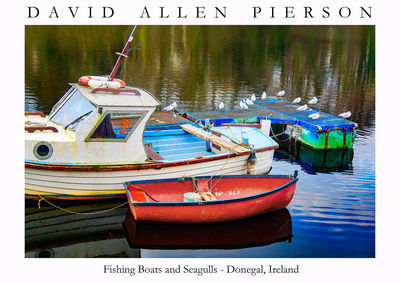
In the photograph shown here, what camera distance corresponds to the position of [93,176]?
11.3 metres

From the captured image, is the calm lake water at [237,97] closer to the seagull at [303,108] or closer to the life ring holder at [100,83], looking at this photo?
the seagull at [303,108]

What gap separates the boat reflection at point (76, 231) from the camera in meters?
9.81

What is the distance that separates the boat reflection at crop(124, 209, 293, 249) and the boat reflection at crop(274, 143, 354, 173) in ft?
17.1

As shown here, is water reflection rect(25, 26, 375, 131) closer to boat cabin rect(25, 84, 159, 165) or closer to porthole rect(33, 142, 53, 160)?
boat cabin rect(25, 84, 159, 165)

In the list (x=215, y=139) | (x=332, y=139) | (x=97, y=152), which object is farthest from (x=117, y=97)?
(x=332, y=139)

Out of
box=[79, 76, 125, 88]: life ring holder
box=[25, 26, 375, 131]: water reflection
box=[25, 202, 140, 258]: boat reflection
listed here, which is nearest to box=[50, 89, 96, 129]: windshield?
box=[79, 76, 125, 88]: life ring holder

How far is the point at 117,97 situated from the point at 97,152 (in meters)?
1.60

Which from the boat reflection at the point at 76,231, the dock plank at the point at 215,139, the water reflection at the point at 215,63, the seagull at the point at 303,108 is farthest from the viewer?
the water reflection at the point at 215,63

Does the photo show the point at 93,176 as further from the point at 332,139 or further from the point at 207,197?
the point at 332,139

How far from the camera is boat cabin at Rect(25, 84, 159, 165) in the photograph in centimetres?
1094

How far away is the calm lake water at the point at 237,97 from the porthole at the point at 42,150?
157cm

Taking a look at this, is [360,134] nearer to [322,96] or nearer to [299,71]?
[322,96]

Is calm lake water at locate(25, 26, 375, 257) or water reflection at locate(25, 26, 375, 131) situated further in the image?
water reflection at locate(25, 26, 375, 131)

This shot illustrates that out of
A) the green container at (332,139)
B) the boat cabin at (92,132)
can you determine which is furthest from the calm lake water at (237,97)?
the boat cabin at (92,132)
